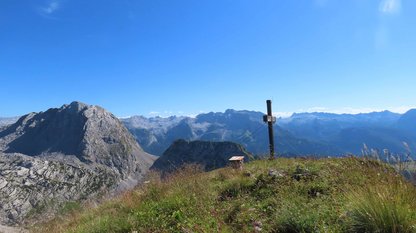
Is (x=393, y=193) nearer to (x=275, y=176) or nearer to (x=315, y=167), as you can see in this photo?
(x=275, y=176)

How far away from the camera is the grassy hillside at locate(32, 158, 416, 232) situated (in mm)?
5828

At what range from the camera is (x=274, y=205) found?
935cm

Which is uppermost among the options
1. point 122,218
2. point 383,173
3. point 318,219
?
point 383,173

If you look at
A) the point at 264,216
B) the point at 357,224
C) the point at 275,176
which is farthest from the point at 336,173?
the point at 357,224

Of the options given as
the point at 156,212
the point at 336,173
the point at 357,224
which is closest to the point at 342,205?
the point at 357,224

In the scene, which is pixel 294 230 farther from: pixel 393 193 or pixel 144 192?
pixel 144 192

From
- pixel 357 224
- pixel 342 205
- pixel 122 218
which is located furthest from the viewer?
pixel 122 218

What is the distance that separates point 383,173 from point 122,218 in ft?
22.6

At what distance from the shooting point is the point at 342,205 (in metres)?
7.32

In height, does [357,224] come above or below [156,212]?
above

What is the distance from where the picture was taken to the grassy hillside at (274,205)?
19.1ft

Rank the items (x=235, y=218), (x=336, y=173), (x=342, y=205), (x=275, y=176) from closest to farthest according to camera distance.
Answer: (x=342, y=205), (x=235, y=218), (x=336, y=173), (x=275, y=176)

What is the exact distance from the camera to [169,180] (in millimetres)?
13320

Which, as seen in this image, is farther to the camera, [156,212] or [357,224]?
[156,212]
